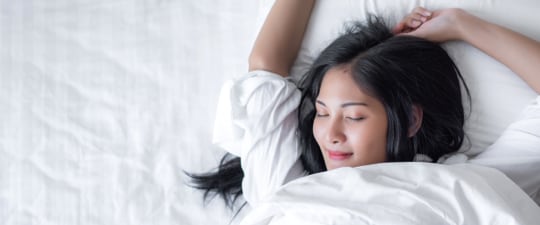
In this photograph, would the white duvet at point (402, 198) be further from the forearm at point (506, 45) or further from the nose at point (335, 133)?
the forearm at point (506, 45)

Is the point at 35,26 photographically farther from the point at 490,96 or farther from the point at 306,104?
the point at 490,96

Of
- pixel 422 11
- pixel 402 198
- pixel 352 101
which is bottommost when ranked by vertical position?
pixel 402 198

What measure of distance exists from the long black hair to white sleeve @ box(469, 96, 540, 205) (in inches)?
3.4

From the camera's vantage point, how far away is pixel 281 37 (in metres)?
1.34

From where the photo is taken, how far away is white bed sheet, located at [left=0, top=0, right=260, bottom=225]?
4.31ft

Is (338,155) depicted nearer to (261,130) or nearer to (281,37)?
(261,130)

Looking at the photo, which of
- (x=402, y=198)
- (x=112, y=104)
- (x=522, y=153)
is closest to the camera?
(x=402, y=198)

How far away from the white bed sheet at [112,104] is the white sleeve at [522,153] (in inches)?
20.9

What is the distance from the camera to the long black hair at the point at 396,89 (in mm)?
1176

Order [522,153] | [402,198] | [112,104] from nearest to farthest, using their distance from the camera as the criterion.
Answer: [402,198] → [522,153] → [112,104]

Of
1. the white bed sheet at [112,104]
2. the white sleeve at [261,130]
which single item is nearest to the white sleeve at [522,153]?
the white sleeve at [261,130]

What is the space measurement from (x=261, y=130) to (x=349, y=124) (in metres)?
0.19

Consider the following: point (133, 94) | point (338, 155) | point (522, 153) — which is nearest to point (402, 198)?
point (338, 155)

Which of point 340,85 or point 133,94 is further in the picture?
point 133,94
